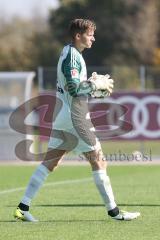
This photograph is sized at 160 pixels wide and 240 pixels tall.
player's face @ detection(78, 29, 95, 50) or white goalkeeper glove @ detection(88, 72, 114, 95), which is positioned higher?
player's face @ detection(78, 29, 95, 50)

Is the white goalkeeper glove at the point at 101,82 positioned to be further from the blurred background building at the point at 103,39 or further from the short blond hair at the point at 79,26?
the blurred background building at the point at 103,39

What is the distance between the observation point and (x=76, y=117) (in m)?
9.20

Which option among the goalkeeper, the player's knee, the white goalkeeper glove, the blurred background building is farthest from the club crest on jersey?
the blurred background building

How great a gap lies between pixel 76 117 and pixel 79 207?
2052 millimetres

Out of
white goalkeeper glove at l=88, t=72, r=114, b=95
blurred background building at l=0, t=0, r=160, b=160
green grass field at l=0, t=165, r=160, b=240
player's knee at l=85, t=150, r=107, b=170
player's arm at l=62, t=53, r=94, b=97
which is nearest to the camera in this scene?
green grass field at l=0, t=165, r=160, b=240

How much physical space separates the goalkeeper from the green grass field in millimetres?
374

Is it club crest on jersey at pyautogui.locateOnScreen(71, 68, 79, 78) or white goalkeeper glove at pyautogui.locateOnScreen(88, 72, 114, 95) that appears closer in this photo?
club crest on jersey at pyautogui.locateOnScreen(71, 68, 79, 78)

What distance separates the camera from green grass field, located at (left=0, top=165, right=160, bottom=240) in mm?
8469

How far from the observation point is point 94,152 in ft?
30.2

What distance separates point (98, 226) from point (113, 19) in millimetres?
50732

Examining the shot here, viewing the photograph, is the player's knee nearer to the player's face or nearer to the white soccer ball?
the white soccer ball

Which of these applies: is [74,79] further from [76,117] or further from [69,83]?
[76,117]

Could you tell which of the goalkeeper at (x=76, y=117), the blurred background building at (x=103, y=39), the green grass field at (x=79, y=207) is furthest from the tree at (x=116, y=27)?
the goalkeeper at (x=76, y=117)

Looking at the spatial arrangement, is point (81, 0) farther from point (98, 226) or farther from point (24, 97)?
point (98, 226)
